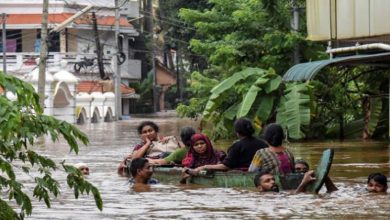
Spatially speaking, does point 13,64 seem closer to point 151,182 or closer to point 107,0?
point 107,0

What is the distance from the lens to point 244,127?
1536cm

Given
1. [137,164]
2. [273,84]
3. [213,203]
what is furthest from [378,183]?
[273,84]

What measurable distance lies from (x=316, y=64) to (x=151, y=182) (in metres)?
9.95

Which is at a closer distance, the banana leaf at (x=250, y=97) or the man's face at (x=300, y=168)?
the man's face at (x=300, y=168)

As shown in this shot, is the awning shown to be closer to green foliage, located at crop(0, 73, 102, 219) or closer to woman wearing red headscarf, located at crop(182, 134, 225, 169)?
woman wearing red headscarf, located at crop(182, 134, 225, 169)

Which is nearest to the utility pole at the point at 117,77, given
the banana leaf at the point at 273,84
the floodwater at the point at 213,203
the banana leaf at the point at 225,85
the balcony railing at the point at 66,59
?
the balcony railing at the point at 66,59

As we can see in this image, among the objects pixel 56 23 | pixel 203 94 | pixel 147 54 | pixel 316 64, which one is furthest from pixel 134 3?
pixel 316 64

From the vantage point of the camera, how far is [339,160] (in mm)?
22500

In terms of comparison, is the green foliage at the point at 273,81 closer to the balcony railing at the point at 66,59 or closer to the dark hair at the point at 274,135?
the dark hair at the point at 274,135

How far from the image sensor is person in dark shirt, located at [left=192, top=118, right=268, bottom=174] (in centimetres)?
1536

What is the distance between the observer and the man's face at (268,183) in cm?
1462

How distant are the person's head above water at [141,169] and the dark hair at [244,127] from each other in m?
1.46

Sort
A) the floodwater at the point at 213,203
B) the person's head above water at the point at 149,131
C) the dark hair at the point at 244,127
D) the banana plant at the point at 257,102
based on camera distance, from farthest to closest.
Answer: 1. the banana plant at the point at 257,102
2. the person's head above water at the point at 149,131
3. the dark hair at the point at 244,127
4. the floodwater at the point at 213,203

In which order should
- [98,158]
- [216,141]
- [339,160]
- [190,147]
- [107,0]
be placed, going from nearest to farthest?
[190,147], [339,160], [98,158], [216,141], [107,0]
